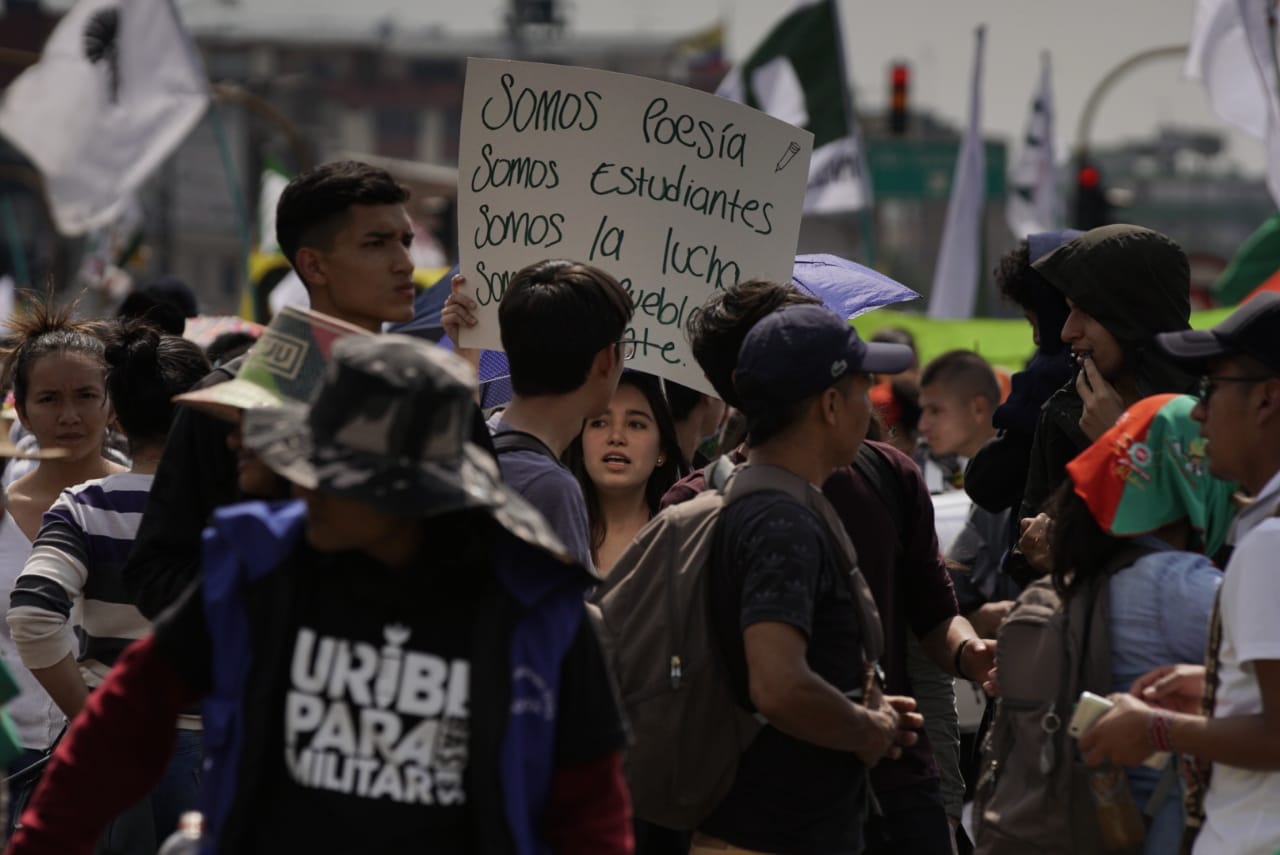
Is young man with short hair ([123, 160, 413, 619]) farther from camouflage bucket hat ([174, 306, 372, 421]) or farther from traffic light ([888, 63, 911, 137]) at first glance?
traffic light ([888, 63, 911, 137])

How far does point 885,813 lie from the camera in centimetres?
424

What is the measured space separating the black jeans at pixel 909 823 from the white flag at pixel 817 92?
29.8 ft

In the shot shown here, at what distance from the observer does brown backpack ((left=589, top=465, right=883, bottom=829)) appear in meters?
3.76

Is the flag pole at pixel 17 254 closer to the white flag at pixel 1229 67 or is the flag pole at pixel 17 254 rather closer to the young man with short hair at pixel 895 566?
the white flag at pixel 1229 67

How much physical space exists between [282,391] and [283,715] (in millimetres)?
778

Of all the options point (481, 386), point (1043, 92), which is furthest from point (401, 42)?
point (481, 386)

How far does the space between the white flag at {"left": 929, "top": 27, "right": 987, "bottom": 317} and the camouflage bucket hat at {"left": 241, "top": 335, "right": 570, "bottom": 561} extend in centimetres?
1064

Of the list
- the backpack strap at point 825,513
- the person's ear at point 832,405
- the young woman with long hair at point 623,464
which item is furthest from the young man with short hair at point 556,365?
the young woman with long hair at point 623,464

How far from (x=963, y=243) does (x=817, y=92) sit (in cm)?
143

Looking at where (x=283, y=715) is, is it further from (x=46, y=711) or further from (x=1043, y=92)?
(x=1043, y=92)

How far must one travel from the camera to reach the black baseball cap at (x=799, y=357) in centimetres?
369

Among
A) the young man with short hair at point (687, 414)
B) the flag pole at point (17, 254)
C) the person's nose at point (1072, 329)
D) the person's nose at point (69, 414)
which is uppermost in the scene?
the person's nose at point (1072, 329)

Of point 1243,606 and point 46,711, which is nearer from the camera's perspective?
point 1243,606

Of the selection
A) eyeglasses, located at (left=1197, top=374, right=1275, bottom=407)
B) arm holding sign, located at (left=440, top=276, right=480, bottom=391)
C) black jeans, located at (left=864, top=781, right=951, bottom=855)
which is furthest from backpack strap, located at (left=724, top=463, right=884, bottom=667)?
arm holding sign, located at (left=440, top=276, right=480, bottom=391)
